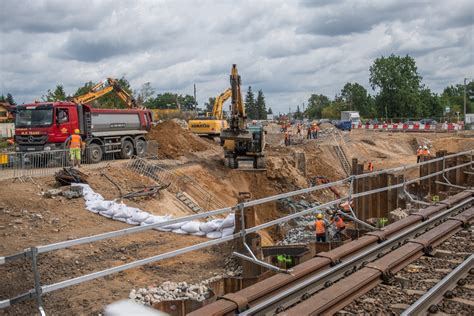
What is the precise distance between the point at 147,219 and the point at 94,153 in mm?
9912

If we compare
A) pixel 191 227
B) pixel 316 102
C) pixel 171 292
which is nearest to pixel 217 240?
pixel 171 292

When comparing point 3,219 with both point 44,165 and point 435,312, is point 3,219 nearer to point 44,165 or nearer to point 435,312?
Answer: point 44,165

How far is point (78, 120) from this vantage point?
72.9 ft

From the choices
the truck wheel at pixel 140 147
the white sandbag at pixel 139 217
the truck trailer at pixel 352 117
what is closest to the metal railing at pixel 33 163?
the truck wheel at pixel 140 147

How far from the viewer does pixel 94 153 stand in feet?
75.5

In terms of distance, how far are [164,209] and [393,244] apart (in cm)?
1108

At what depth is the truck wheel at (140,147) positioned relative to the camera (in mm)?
25683

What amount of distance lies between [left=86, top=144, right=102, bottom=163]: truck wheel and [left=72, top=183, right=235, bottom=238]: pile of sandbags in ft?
18.3

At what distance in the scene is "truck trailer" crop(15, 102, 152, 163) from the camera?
70.6 ft

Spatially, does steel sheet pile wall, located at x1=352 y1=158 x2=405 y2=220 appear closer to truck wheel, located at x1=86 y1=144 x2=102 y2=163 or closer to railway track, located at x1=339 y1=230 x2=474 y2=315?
railway track, located at x1=339 y1=230 x2=474 y2=315

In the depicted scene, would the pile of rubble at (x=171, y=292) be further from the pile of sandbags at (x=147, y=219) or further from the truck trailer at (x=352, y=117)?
the truck trailer at (x=352, y=117)

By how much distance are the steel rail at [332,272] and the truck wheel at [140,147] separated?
18610mm

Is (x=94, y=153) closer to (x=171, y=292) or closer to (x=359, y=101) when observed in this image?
(x=171, y=292)

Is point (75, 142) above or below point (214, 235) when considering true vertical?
above
